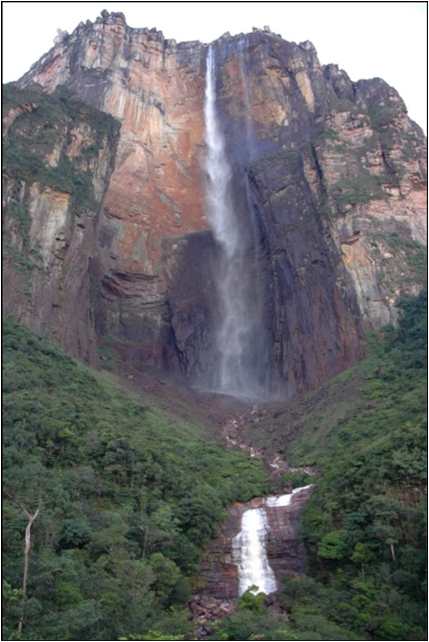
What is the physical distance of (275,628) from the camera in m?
17.8

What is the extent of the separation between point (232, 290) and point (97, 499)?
2984 centimetres

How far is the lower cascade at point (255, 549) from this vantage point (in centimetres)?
2286

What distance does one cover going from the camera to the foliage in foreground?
666 inches

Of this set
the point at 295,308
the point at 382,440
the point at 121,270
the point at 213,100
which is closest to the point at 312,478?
the point at 382,440

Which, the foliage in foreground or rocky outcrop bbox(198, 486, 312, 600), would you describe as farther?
rocky outcrop bbox(198, 486, 312, 600)

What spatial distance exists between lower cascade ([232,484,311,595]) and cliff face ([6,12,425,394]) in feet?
46.0

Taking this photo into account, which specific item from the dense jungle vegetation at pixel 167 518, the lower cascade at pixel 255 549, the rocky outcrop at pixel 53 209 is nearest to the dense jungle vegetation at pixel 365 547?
the dense jungle vegetation at pixel 167 518

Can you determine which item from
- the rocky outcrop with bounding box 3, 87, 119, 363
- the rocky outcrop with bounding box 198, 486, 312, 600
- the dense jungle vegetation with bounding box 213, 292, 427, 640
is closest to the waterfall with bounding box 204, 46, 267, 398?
the rocky outcrop with bounding box 3, 87, 119, 363

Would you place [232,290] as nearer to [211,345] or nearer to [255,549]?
[211,345]

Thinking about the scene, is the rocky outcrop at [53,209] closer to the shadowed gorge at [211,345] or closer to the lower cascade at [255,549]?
the shadowed gorge at [211,345]

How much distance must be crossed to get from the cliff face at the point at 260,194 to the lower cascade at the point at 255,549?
1401 centimetres

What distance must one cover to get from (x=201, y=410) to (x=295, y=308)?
8.93 meters

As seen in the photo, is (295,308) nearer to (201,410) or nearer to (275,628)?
(201,410)

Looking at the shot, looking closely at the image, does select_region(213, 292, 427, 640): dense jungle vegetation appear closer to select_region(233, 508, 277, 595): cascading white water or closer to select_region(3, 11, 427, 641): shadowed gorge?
select_region(3, 11, 427, 641): shadowed gorge
